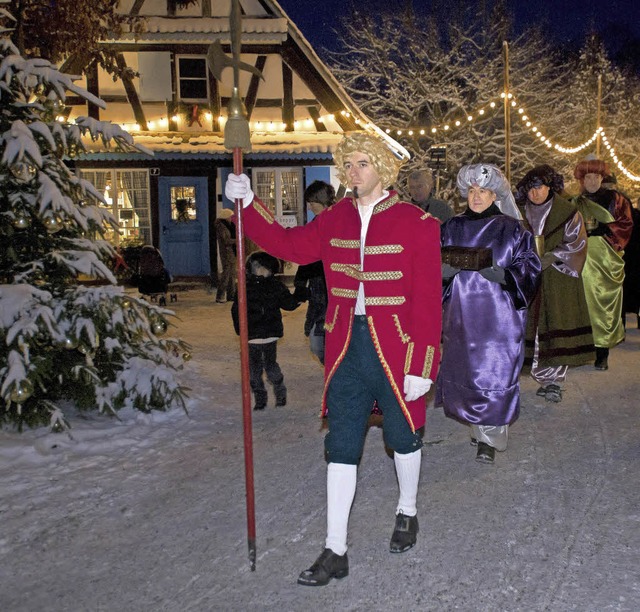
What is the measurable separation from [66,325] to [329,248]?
2.75 metres

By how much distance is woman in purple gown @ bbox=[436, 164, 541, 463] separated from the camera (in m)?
5.48

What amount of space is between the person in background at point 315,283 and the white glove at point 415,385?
9.19 ft

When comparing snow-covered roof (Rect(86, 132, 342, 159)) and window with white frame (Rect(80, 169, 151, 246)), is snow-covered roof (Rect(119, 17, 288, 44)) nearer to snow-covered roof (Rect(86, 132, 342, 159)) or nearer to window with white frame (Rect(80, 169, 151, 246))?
snow-covered roof (Rect(86, 132, 342, 159))

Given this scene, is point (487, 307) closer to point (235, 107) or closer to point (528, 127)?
point (235, 107)

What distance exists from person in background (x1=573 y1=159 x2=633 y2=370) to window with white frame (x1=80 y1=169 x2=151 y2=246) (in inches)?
488

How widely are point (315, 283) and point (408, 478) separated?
9.59 feet

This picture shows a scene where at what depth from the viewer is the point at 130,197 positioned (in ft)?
63.7

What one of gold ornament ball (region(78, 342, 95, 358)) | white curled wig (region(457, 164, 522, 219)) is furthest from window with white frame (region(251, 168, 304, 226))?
white curled wig (region(457, 164, 522, 219))

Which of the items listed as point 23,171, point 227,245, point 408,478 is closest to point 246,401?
point 408,478

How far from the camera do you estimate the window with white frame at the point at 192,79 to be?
19391 millimetres

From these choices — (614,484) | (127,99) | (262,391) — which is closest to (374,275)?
(614,484)

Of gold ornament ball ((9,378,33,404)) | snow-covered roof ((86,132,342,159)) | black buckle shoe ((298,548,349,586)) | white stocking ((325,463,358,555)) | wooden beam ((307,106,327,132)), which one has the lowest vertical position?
black buckle shoe ((298,548,349,586))

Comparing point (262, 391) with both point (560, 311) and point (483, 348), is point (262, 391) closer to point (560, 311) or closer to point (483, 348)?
point (483, 348)

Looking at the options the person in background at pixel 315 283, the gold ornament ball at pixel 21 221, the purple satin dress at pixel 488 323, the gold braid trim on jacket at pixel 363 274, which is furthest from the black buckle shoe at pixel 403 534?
the gold ornament ball at pixel 21 221
